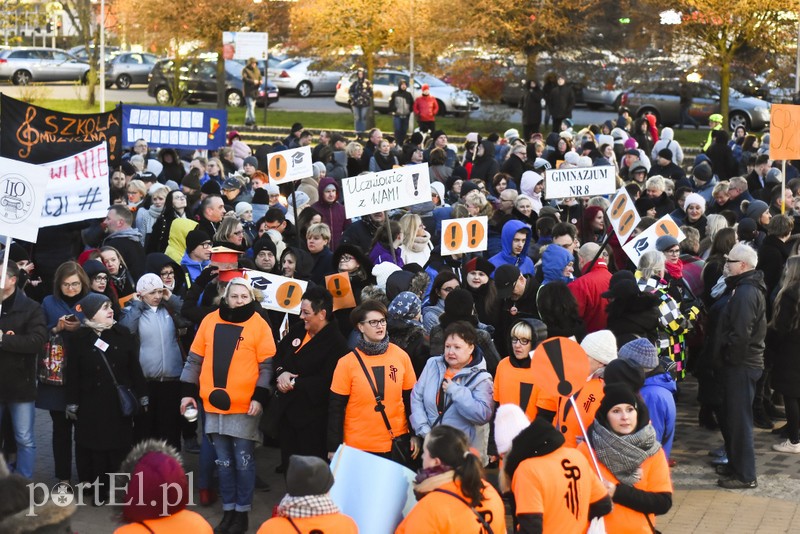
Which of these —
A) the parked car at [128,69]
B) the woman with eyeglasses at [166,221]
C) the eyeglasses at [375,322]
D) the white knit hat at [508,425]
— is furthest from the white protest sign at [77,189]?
the parked car at [128,69]

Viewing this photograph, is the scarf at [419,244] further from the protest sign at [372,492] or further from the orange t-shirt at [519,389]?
the protest sign at [372,492]

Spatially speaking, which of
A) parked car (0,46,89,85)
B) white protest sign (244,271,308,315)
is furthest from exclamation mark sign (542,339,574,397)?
parked car (0,46,89,85)

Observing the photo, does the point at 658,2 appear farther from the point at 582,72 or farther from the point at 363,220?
the point at 363,220

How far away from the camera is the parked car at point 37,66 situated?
141ft

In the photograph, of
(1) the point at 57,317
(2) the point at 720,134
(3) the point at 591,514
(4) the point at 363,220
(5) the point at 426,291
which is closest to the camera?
(3) the point at 591,514

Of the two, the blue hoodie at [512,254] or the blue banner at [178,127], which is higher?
the blue banner at [178,127]

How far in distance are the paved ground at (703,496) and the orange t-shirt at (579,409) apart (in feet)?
5.68

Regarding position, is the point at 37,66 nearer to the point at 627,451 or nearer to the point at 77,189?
the point at 77,189

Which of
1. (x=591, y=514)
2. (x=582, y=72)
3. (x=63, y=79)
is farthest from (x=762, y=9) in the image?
(x=63, y=79)

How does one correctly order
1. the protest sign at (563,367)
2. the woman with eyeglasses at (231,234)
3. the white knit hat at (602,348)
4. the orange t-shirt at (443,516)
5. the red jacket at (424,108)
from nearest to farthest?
the orange t-shirt at (443,516) → the protest sign at (563,367) → the white knit hat at (602,348) → the woman with eyeglasses at (231,234) → the red jacket at (424,108)

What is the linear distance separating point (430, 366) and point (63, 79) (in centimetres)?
3963

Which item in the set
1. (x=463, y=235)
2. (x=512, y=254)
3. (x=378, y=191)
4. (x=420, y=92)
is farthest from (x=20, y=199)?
(x=420, y=92)

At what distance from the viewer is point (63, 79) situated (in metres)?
44.2

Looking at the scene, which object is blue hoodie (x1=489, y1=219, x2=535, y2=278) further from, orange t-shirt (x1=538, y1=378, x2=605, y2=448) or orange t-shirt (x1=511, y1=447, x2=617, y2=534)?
orange t-shirt (x1=511, y1=447, x2=617, y2=534)
